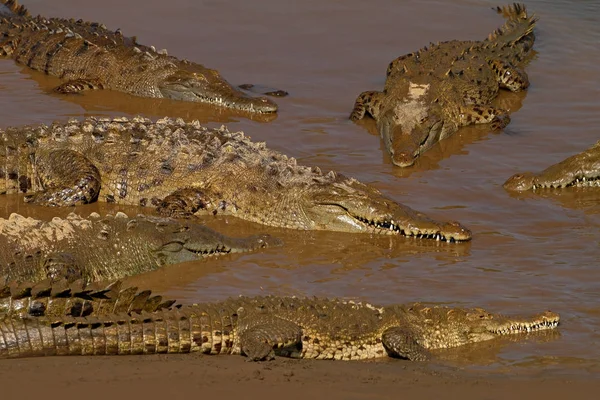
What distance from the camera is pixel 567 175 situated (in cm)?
1047

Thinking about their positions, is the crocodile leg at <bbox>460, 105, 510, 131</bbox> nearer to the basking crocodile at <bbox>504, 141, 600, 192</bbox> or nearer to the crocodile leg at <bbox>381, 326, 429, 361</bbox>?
the basking crocodile at <bbox>504, 141, 600, 192</bbox>

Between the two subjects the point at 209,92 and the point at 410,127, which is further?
the point at 209,92

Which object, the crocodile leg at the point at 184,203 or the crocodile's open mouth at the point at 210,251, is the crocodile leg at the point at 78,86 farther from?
the crocodile's open mouth at the point at 210,251

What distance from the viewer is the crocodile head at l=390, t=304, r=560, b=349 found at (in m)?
7.27

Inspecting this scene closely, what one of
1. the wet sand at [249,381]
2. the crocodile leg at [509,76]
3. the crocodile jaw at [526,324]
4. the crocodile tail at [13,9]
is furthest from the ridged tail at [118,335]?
the crocodile tail at [13,9]

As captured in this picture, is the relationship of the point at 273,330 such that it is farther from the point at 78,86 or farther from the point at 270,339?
the point at 78,86

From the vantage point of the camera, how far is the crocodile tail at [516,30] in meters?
14.7

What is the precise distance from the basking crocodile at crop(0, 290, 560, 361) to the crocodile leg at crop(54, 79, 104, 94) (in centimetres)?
650

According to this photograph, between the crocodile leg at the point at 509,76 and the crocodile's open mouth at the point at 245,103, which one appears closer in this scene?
the crocodile's open mouth at the point at 245,103

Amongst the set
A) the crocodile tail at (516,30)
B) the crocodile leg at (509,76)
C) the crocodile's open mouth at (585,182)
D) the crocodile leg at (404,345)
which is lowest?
the crocodile leg at (404,345)

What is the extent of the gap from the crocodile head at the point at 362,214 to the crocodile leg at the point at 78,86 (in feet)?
13.8

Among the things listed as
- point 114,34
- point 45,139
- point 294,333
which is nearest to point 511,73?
point 114,34

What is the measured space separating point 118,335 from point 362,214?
3567mm

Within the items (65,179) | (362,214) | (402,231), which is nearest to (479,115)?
(362,214)
